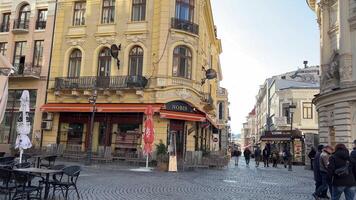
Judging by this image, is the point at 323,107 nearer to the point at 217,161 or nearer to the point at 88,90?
the point at 217,161

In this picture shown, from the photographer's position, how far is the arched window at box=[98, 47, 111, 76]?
1154 inches

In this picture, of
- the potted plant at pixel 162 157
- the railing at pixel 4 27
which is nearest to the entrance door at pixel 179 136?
the potted plant at pixel 162 157

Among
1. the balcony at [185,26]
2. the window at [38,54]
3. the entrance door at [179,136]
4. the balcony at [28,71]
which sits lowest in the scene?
the entrance door at [179,136]

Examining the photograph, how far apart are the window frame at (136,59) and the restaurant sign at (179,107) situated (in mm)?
3428

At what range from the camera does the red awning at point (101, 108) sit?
87.1 feet

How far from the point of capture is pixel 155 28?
28125 mm

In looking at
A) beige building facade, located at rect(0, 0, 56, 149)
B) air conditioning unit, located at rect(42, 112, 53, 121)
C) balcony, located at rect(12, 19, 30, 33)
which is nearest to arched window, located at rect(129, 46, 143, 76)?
air conditioning unit, located at rect(42, 112, 53, 121)

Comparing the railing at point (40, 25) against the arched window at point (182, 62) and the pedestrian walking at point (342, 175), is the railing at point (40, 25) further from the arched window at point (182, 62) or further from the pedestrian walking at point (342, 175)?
the pedestrian walking at point (342, 175)

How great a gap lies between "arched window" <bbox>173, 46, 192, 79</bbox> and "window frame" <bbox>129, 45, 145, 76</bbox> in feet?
8.32

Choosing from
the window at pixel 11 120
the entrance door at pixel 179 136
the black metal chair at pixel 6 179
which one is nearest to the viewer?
the black metal chair at pixel 6 179

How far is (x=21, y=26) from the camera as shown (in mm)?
32812

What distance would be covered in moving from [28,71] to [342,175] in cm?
2744

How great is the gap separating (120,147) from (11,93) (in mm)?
11217

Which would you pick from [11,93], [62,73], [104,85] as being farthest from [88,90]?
[11,93]
